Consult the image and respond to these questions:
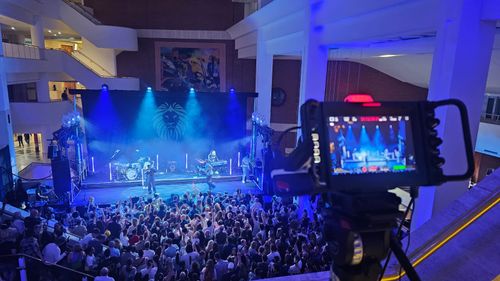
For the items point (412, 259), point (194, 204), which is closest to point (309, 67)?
point (194, 204)

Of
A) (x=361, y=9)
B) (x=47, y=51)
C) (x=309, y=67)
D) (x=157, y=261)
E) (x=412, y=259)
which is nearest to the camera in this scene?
(x=412, y=259)

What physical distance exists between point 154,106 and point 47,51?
496 cm

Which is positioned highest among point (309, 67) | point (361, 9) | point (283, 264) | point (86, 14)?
point (86, 14)

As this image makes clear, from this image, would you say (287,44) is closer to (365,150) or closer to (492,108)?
(492,108)

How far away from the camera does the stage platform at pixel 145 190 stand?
40.8ft

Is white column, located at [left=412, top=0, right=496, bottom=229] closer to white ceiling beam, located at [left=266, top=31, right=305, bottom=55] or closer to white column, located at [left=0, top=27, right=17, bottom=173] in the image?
white ceiling beam, located at [left=266, top=31, right=305, bottom=55]

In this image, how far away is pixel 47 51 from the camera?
15.1 m

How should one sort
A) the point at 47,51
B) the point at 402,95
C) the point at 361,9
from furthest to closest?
the point at 402,95 → the point at 47,51 → the point at 361,9

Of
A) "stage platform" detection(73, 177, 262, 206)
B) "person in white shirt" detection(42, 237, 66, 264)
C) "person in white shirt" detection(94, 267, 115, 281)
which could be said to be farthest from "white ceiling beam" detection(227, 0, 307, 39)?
"person in white shirt" detection(42, 237, 66, 264)

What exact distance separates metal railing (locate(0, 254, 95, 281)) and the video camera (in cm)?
498

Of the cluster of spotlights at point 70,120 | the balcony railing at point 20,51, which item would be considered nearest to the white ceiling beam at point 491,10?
the cluster of spotlights at point 70,120

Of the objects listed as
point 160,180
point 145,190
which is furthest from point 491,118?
point 145,190

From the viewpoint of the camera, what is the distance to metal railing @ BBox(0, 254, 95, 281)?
5.18m

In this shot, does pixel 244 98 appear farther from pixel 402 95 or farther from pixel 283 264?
pixel 283 264
